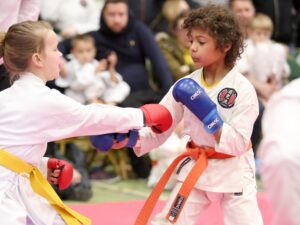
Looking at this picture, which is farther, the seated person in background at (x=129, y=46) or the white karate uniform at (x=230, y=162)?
the seated person in background at (x=129, y=46)

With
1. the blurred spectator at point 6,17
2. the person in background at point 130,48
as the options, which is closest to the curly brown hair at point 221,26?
the blurred spectator at point 6,17

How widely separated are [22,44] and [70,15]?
11.7 feet

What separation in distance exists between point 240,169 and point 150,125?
496mm

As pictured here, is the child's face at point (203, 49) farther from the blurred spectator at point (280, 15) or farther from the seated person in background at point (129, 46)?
the blurred spectator at point (280, 15)

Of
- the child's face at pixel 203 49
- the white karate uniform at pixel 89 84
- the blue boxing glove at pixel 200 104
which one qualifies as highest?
the child's face at pixel 203 49

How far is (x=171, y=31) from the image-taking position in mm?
6988

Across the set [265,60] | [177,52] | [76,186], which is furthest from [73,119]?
[265,60]

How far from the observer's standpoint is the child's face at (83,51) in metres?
6.33

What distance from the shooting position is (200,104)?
3471 millimetres

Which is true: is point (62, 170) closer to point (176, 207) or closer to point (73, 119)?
point (73, 119)

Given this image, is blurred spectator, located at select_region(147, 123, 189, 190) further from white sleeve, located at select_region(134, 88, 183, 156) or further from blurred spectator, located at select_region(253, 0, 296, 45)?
blurred spectator, located at select_region(253, 0, 296, 45)

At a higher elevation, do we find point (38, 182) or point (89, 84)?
point (38, 182)

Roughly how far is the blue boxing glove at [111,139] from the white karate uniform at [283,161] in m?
1.42

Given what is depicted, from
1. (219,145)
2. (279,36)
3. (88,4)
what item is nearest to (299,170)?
(219,145)
